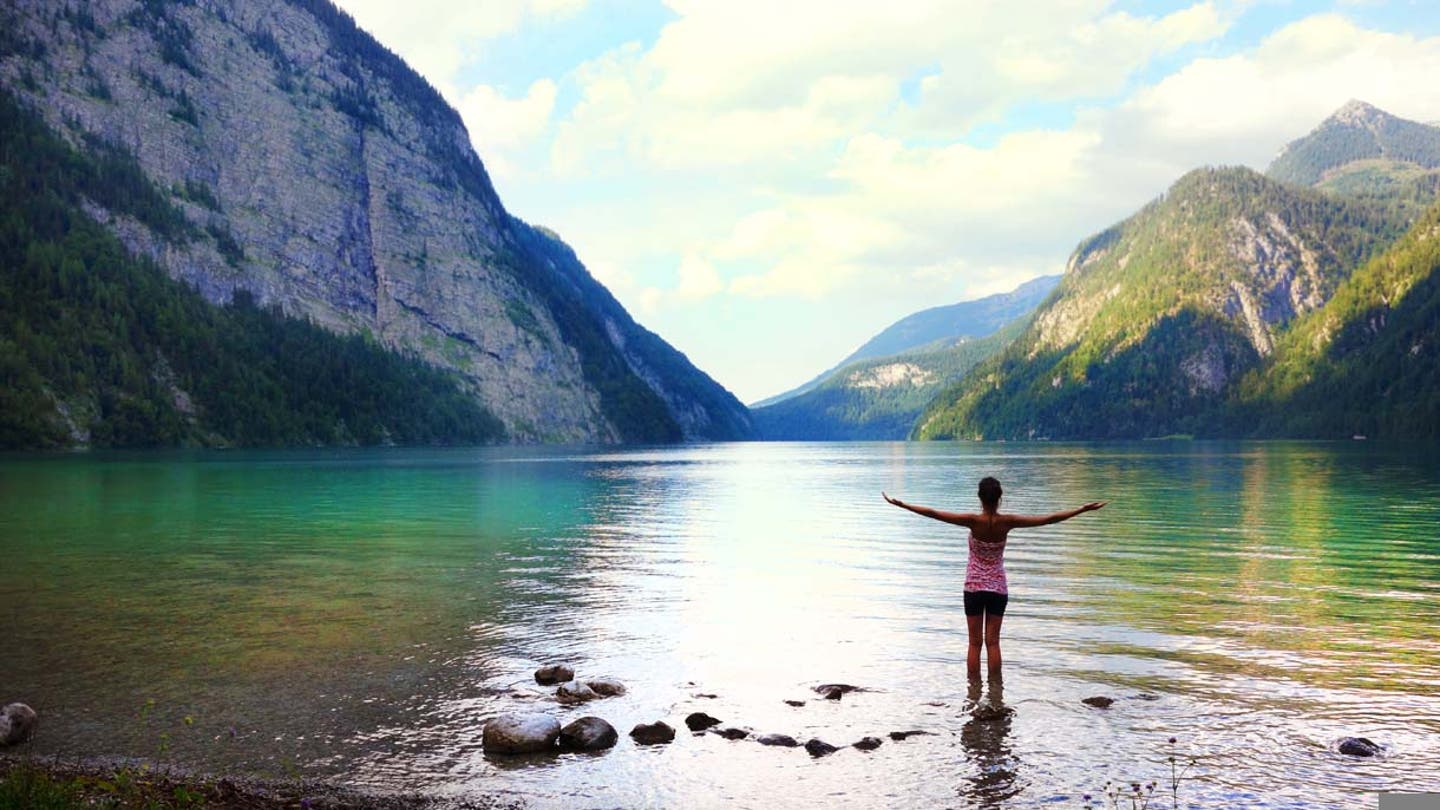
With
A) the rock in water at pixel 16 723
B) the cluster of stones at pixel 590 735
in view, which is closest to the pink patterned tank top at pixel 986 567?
the cluster of stones at pixel 590 735

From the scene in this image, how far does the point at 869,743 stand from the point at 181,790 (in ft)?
33.7

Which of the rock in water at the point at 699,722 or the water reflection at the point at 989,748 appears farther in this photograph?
the rock in water at the point at 699,722

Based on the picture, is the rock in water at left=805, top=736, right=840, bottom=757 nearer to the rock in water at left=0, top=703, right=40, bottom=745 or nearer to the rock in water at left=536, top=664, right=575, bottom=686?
the rock in water at left=536, top=664, right=575, bottom=686

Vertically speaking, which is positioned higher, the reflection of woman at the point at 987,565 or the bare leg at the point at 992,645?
the reflection of woman at the point at 987,565

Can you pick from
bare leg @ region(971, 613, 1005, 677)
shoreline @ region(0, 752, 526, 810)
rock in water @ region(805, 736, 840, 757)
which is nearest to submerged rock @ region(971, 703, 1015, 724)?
bare leg @ region(971, 613, 1005, 677)

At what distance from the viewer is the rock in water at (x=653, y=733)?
17016 mm

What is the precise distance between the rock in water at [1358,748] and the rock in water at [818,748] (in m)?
7.99

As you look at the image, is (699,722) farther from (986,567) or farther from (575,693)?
(986,567)

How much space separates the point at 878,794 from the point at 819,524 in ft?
153

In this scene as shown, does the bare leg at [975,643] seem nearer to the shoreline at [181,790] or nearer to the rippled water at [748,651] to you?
the rippled water at [748,651]

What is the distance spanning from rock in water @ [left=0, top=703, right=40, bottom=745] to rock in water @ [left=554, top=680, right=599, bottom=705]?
907cm

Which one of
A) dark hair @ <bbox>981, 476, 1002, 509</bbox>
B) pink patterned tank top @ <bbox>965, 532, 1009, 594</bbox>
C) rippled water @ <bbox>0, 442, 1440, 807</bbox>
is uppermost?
dark hair @ <bbox>981, 476, 1002, 509</bbox>

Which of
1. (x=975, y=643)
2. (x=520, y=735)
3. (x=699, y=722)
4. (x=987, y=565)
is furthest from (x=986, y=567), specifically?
(x=520, y=735)

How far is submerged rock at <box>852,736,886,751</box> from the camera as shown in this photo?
16453mm
